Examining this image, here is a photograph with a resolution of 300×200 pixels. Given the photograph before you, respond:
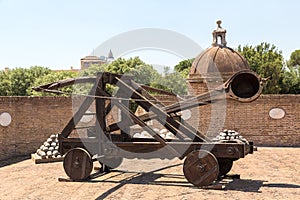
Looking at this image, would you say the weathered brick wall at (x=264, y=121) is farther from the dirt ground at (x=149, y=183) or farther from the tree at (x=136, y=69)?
the tree at (x=136, y=69)

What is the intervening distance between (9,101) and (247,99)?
8.25 metres

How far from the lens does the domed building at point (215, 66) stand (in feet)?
55.1

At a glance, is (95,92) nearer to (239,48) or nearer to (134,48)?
(134,48)

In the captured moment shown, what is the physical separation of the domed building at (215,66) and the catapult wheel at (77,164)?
903cm

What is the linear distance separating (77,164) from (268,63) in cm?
2793

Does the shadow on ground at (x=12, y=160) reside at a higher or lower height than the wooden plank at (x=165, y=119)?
lower

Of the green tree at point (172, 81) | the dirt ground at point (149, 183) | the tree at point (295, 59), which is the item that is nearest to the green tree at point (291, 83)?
the green tree at point (172, 81)

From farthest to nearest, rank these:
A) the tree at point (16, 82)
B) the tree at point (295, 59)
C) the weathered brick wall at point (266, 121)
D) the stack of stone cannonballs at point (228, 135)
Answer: the tree at point (295, 59) < the tree at point (16, 82) < the weathered brick wall at point (266, 121) < the stack of stone cannonballs at point (228, 135)

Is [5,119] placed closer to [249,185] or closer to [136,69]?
[249,185]

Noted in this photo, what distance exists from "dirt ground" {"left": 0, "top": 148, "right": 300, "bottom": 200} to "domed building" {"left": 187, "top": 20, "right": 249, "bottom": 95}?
6250mm

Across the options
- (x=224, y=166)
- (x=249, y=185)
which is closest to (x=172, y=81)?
(x=224, y=166)

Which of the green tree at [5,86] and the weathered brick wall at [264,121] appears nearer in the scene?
the weathered brick wall at [264,121]

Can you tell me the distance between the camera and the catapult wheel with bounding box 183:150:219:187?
7.39m

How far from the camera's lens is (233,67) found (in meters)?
17.2
